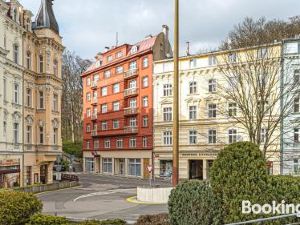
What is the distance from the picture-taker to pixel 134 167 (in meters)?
57.7

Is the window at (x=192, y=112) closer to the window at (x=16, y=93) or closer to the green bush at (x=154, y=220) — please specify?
the window at (x=16, y=93)

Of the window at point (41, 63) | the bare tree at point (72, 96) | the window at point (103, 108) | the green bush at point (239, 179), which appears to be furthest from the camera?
the bare tree at point (72, 96)

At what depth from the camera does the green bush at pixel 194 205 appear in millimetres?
9969

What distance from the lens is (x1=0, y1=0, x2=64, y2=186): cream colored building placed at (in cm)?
3375

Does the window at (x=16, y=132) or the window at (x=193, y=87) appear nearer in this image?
the window at (x=16, y=132)

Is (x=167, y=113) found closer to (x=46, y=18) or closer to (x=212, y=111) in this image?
(x=212, y=111)

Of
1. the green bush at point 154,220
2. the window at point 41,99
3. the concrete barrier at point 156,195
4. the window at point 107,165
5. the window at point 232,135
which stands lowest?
the window at point 107,165

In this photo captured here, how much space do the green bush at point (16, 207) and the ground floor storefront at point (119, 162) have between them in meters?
39.5

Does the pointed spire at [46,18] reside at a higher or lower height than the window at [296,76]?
higher

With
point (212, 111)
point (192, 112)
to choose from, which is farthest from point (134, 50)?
point (212, 111)

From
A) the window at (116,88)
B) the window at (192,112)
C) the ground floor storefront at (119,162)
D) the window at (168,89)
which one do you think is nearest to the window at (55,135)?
the ground floor storefront at (119,162)

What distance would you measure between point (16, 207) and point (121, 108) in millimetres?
47696

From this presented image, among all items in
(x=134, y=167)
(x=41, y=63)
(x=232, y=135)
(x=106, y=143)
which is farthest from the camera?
(x=106, y=143)

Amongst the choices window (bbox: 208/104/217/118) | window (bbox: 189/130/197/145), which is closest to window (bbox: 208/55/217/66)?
window (bbox: 208/104/217/118)
